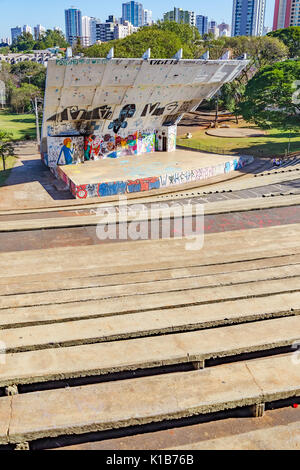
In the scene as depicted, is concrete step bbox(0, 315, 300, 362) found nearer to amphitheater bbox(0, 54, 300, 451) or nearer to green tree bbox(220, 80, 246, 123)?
amphitheater bbox(0, 54, 300, 451)

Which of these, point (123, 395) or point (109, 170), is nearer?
point (123, 395)

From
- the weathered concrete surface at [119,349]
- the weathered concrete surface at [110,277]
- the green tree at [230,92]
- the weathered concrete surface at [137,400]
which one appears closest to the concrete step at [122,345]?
the weathered concrete surface at [119,349]

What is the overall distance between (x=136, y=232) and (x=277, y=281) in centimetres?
383

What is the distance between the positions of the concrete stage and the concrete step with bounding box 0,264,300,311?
35.8 m

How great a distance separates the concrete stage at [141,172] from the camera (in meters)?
43.7

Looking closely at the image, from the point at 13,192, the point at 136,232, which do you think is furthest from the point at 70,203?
the point at 136,232

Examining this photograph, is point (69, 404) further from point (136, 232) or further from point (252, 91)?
point (252, 91)

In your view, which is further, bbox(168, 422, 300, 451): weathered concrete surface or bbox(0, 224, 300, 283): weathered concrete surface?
bbox(0, 224, 300, 283): weathered concrete surface

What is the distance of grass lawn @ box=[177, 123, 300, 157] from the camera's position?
Result: 66.7 m

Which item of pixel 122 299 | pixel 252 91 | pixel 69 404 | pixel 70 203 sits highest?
pixel 252 91

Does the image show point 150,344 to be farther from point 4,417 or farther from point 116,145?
point 116,145

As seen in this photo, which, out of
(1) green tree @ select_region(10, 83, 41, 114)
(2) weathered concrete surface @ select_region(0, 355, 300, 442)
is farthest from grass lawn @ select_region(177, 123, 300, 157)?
(2) weathered concrete surface @ select_region(0, 355, 300, 442)

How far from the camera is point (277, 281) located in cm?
761

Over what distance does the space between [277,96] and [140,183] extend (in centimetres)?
2807
